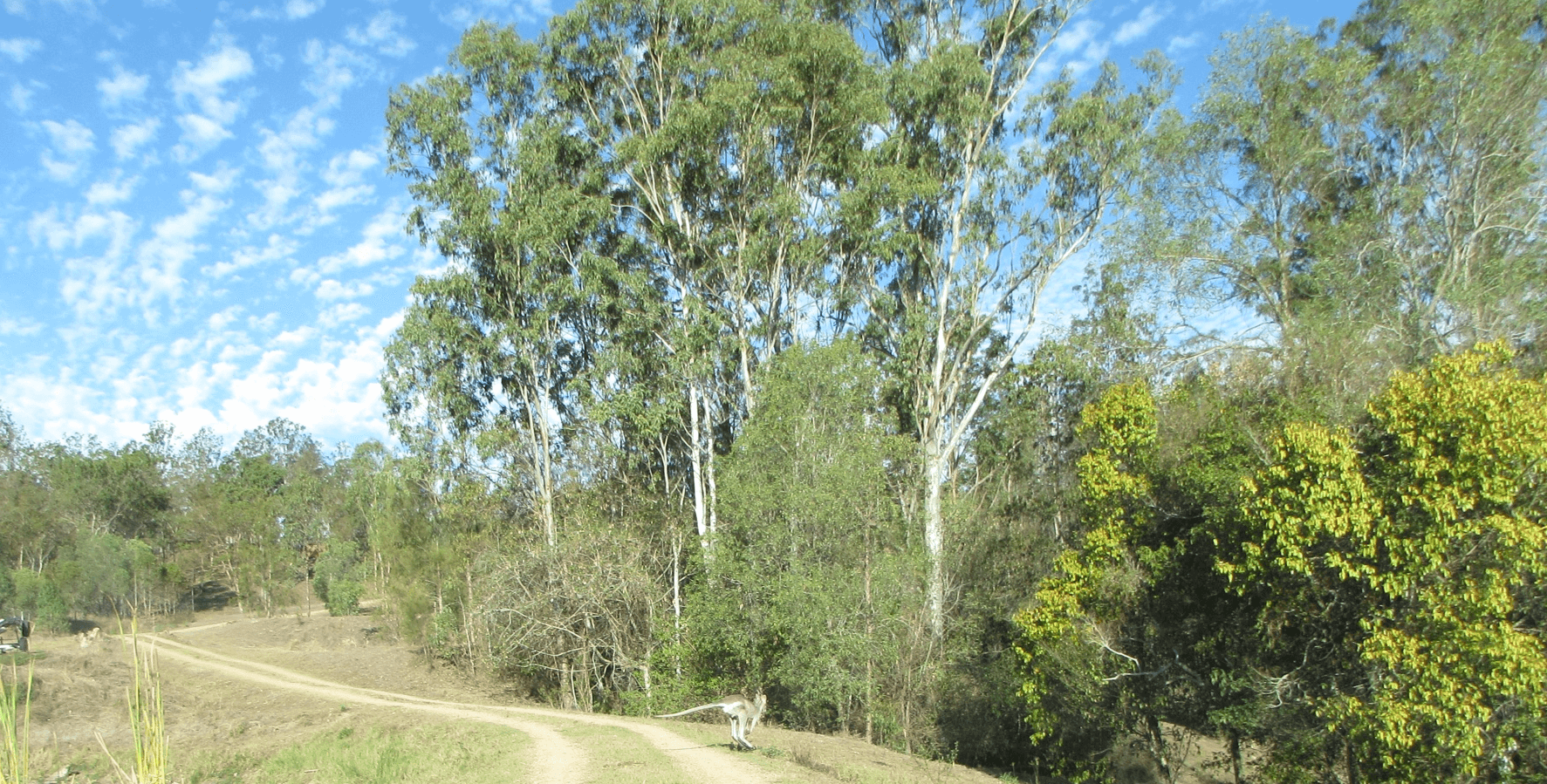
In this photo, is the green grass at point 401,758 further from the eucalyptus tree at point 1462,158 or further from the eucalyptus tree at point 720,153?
the eucalyptus tree at point 1462,158

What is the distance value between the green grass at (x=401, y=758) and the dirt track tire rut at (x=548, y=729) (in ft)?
1.42

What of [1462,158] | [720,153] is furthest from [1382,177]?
[720,153]

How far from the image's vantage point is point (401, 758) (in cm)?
1356

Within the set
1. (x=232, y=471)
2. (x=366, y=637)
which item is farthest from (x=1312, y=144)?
(x=232, y=471)

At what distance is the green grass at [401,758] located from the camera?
12430 millimetres

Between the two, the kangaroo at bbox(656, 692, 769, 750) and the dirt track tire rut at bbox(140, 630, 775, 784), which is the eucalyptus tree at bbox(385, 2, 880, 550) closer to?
the dirt track tire rut at bbox(140, 630, 775, 784)

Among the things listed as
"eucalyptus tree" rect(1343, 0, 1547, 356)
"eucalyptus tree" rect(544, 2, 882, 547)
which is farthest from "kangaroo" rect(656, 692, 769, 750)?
"eucalyptus tree" rect(1343, 0, 1547, 356)

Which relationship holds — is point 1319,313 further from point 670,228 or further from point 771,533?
point 670,228

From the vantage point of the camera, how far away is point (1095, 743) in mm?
21359

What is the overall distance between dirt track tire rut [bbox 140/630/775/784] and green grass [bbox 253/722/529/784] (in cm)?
43

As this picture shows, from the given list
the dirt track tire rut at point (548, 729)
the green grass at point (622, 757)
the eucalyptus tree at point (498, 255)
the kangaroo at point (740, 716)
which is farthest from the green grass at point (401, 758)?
the eucalyptus tree at point (498, 255)

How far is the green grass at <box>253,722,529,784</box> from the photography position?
40.8 ft

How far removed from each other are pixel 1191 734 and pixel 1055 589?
4.52 metres

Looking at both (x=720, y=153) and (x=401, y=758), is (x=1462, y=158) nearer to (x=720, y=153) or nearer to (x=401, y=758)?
(x=720, y=153)
